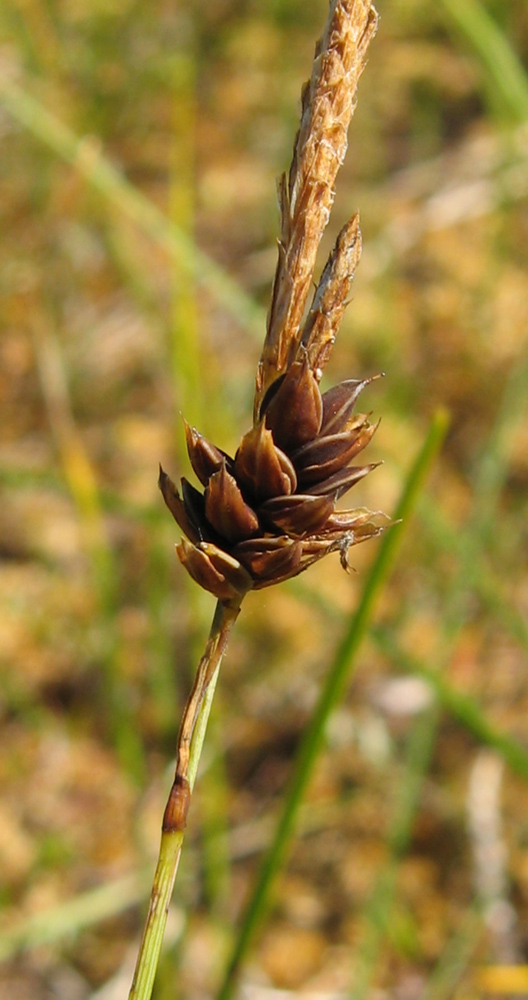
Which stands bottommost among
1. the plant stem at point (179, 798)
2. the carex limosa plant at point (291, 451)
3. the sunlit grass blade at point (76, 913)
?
the plant stem at point (179, 798)

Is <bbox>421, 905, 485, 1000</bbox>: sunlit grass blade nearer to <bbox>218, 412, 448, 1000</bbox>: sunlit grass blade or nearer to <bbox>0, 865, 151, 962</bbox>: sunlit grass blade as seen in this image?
<bbox>0, 865, 151, 962</bbox>: sunlit grass blade

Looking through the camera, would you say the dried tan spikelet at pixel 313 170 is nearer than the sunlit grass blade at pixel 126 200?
Yes

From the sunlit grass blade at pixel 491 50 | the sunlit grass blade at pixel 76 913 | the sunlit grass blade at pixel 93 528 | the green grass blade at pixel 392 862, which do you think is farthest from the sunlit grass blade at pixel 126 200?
the sunlit grass blade at pixel 76 913

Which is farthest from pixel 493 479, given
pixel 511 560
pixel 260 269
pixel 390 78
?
pixel 390 78

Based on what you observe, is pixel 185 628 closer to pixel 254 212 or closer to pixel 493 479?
pixel 493 479

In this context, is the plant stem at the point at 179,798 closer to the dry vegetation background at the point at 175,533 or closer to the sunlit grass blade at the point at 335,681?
the sunlit grass blade at the point at 335,681

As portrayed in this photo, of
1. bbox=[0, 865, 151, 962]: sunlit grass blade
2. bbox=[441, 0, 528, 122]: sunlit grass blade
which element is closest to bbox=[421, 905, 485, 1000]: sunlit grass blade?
bbox=[0, 865, 151, 962]: sunlit grass blade
